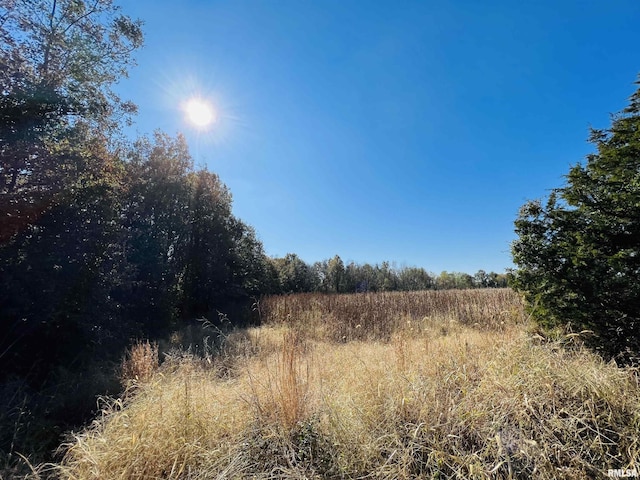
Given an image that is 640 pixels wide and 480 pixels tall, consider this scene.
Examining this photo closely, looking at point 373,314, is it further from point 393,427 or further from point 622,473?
point 622,473

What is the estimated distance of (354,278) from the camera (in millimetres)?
25062

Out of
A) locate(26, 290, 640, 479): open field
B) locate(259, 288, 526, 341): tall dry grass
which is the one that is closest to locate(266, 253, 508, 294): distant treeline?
locate(259, 288, 526, 341): tall dry grass

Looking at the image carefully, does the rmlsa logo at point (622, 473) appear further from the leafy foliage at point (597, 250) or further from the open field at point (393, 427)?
the leafy foliage at point (597, 250)

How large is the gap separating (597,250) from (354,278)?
2201 cm

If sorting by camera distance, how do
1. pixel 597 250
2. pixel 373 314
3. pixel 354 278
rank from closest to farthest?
pixel 597 250 < pixel 373 314 < pixel 354 278

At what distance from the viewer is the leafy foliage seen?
3166mm

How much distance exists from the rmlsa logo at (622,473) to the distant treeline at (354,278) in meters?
14.3

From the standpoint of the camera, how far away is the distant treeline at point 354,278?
63.7ft

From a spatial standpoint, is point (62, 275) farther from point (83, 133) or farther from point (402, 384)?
A: point (402, 384)

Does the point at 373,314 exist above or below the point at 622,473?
above

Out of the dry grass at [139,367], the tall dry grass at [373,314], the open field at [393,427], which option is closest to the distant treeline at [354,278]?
the tall dry grass at [373,314]

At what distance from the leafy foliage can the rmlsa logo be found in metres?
1.78

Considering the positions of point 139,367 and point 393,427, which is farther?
point 139,367

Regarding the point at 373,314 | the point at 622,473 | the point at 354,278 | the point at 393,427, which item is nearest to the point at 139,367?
the point at 393,427
